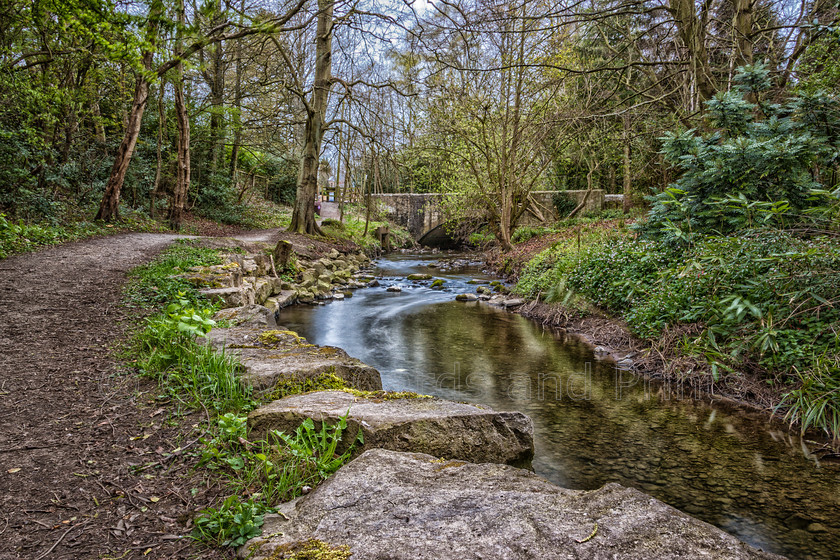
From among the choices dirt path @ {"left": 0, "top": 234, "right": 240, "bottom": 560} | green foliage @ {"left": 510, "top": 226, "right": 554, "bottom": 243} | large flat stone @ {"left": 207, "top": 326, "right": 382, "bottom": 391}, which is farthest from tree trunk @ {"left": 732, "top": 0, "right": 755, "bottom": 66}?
Result: green foliage @ {"left": 510, "top": 226, "right": 554, "bottom": 243}

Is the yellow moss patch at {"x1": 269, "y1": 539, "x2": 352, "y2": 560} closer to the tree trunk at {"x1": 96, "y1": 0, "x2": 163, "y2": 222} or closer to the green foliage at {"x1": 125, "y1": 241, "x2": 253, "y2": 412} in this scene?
the green foliage at {"x1": 125, "y1": 241, "x2": 253, "y2": 412}

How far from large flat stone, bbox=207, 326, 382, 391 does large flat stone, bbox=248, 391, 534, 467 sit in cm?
37

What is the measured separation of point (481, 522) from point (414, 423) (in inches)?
40.9

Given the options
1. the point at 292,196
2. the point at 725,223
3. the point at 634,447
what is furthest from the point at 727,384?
the point at 292,196

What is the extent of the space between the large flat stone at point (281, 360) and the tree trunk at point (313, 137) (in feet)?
36.8

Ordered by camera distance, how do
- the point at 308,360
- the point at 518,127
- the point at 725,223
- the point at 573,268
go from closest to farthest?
the point at 308,360 → the point at 725,223 → the point at 573,268 → the point at 518,127

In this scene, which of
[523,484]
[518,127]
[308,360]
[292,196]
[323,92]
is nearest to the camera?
[523,484]

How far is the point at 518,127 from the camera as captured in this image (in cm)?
1351

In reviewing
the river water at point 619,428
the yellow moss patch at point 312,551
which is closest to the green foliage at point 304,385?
the yellow moss patch at point 312,551

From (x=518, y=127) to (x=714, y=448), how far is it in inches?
434

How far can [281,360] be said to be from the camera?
3988 mm

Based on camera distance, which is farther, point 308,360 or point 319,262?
point 319,262

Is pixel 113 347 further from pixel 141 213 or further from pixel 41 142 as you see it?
pixel 141 213

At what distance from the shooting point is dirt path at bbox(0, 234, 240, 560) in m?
2.06
